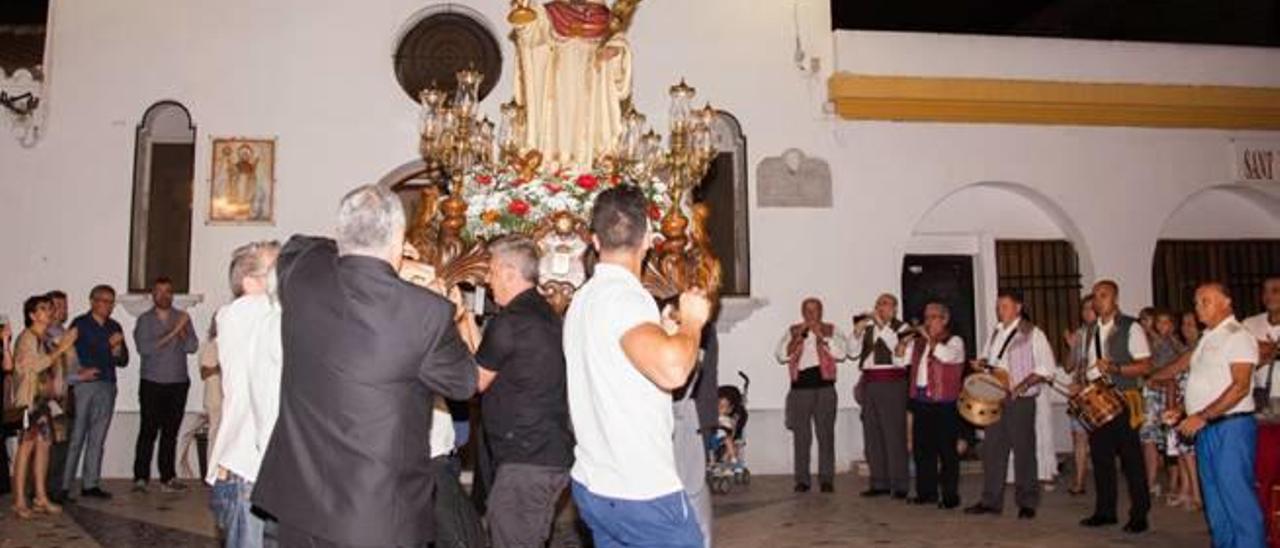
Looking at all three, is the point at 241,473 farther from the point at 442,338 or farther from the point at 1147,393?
the point at 1147,393

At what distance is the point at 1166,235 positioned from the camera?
40.8ft

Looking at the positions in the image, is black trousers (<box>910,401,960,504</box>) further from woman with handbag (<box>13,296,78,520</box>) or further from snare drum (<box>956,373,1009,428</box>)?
woman with handbag (<box>13,296,78,520</box>)

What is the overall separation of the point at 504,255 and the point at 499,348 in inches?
15.4

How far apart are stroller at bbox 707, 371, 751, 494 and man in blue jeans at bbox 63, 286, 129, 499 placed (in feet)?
16.6

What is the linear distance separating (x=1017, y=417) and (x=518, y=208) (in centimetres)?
397

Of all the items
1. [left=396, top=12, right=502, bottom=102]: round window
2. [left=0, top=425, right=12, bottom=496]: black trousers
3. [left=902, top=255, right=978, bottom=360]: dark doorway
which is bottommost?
[left=0, top=425, right=12, bottom=496]: black trousers

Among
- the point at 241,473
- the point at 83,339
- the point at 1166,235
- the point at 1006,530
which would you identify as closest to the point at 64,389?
the point at 83,339

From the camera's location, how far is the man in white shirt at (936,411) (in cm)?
820

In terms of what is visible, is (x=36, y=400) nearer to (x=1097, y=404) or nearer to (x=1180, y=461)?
(x=1097, y=404)

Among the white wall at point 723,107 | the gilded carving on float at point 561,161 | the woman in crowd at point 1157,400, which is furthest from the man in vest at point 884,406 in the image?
the gilded carving on float at point 561,161

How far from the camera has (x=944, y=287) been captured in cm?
1203

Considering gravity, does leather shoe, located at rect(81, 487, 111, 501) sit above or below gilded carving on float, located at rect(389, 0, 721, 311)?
below

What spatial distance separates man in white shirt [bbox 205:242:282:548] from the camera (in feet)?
12.0

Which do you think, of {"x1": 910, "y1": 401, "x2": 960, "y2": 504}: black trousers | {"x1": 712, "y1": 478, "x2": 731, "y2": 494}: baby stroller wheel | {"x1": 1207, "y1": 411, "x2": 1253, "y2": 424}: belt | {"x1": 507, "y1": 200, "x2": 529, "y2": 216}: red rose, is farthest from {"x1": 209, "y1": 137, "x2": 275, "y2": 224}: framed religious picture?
{"x1": 1207, "y1": 411, "x2": 1253, "y2": 424}: belt
